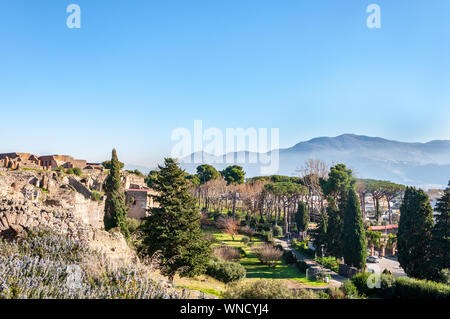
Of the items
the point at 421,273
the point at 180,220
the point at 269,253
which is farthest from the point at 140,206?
the point at 421,273

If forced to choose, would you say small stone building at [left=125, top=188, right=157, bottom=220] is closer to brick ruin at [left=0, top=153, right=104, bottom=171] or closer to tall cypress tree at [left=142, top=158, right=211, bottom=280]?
brick ruin at [left=0, top=153, right=104, bottom=171]

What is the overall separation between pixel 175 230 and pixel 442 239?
15711 millimetres

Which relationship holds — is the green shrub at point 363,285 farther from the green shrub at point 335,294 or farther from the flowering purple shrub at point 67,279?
the flowering purple shrub at point 67,279

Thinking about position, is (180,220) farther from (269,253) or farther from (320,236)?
(320,236)

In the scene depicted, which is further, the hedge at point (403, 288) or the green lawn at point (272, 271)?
the green lawn at point (272, 271)

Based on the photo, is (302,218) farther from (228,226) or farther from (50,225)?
(50,225)

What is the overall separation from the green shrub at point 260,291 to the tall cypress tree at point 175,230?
6656mm

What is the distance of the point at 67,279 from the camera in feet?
18.3

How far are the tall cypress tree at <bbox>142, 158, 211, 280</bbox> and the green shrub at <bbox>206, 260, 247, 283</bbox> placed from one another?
1.99m

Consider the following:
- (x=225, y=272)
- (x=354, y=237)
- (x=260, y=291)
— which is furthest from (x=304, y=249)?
(x=260, y=291)

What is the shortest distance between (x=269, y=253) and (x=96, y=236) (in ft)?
48.1

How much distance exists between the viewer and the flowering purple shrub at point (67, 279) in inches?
202

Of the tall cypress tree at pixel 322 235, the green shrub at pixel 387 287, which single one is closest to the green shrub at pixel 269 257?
the tall cypress tree at pixel 322 235
